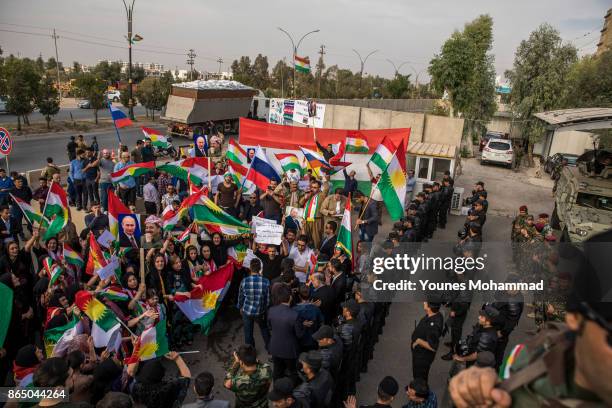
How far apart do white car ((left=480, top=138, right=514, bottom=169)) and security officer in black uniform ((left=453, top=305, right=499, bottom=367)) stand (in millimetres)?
21691

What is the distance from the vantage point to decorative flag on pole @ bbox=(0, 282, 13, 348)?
14.9ft

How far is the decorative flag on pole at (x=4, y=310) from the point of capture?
453 centimetres

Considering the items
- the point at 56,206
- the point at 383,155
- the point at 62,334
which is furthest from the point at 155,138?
the point at 62,334

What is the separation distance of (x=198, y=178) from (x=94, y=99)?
29102mm

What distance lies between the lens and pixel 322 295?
5.84 meters

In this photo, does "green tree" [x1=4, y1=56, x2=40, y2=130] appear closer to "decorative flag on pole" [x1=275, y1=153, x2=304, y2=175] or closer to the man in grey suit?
"decorative flag on pole" [x1=275, y1=153, x2=304, y2=175]

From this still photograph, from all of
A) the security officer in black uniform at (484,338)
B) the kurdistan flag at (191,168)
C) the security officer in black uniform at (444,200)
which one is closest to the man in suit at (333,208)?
the kurdistan flag at (191,168)

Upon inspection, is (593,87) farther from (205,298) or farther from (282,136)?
(205,298)

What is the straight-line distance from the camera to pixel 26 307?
18.3 ft

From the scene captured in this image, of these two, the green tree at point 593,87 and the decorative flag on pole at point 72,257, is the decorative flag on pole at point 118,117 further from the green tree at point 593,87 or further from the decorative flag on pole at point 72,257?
the green tree at point 593,87

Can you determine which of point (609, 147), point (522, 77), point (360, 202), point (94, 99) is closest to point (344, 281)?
point (360, 202)

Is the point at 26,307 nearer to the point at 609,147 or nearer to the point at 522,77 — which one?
the point at 609,147

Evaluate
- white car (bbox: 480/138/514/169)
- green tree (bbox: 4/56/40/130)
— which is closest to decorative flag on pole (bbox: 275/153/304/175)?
white car (bbox: 480/138/514/169)

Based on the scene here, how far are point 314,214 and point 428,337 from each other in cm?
458
